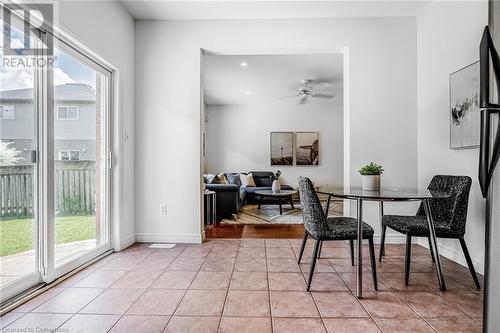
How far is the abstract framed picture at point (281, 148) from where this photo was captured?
802 cm

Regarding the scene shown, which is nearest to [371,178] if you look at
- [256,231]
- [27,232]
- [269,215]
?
[256,231]

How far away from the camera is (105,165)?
3158 millimetres

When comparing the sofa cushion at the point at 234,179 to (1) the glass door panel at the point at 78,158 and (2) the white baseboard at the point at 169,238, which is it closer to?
(2) the white baseboard at the point at 169,238

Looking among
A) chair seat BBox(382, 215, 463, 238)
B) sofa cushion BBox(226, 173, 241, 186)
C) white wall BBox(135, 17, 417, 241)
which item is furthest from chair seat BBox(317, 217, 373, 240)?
sofa cushion BBox(226, 173, 241, 186)

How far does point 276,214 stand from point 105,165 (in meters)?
3.39

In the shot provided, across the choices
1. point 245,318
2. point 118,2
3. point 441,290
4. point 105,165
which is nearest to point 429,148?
point 441,290

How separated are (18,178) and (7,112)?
0.45m

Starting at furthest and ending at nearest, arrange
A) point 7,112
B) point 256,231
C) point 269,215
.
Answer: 1. point 269,215
2. point 256,231
3. point 7,112

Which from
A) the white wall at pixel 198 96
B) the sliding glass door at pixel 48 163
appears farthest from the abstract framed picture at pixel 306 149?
the sliding glass door at pixel 48 163

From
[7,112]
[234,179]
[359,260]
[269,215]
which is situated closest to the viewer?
[7,112]

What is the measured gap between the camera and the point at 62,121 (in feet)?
8.07

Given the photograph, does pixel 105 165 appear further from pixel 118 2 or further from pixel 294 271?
pixel 294 271

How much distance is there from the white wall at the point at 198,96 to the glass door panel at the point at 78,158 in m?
0.55

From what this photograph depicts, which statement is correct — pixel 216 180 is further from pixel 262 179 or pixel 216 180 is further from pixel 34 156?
pixel 34 156
